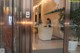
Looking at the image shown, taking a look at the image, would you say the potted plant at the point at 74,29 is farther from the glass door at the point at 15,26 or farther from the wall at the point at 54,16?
the glass door at the point at 15,26

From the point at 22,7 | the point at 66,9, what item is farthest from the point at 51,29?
the point at 22,7

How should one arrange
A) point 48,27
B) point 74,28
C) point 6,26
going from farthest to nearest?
point 48,27
point 74,28
point 6,26

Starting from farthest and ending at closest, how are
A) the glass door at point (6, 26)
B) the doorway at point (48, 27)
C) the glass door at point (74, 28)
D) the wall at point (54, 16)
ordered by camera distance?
the wall at point (54, 16) → the glass door at point (74, 28) → the doorway at point (48, 27) → the glass door at point (6, 26)

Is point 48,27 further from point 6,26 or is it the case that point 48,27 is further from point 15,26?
point 6,26

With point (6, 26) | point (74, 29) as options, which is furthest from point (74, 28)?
point (6, 26)

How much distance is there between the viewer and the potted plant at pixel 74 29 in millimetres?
4633

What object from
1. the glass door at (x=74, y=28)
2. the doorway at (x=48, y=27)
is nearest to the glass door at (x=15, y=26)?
the doorway at (x=48, y=27)

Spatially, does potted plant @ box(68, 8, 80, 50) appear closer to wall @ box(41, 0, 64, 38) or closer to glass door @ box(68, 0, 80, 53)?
glass door @ box(68, 0, 80, 53)

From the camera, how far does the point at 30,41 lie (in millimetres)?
3980

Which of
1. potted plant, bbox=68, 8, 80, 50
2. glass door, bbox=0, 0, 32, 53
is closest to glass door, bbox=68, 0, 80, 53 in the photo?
potted plant, bbox=68, 8, 80, 50

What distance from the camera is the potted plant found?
15.2ft

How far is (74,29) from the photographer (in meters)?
4.85

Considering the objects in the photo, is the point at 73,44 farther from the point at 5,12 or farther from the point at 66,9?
the point at 5,12

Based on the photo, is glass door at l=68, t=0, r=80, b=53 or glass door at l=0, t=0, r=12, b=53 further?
glass door at l=68, t=0, r=80, b=53
